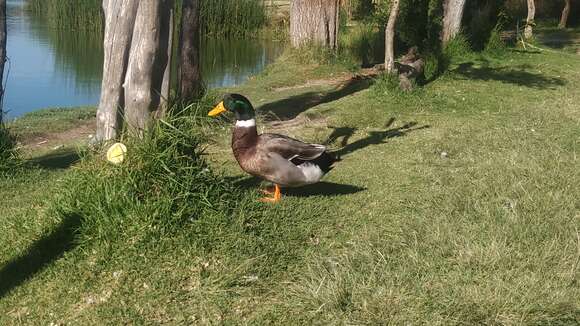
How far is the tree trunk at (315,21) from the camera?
46.2ft

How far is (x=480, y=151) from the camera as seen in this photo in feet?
23.4

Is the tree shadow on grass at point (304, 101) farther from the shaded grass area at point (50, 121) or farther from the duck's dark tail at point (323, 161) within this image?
the duck's dark tail at point (323, 161)

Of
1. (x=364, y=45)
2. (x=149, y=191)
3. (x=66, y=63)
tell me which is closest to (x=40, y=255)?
(x=149, y=191)

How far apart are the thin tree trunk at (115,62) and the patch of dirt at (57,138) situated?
310cm

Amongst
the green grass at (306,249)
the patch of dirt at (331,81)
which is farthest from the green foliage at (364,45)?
the green grass at (306,249)

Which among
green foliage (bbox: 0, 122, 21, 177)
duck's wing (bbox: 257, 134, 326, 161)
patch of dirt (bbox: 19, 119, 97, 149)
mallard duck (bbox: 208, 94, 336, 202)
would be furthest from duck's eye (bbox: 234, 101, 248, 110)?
patch of dirt (bbox: 19, 119, 97, 149)

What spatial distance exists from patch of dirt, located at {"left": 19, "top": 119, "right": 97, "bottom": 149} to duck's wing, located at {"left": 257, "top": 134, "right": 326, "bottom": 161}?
3.40 m

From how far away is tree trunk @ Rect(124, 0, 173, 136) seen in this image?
4.69 meters

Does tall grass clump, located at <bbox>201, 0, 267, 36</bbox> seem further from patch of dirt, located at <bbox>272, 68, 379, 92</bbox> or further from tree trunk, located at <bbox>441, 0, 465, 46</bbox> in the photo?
patch of dirt, located at <bbox>272, 68, 379, 92</bbox>

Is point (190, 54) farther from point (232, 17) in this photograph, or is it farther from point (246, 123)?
point (232, 17)

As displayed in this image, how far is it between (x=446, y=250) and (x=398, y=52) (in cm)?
1251

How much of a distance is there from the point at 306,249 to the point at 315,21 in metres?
10.3

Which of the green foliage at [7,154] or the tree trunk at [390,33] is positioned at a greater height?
the tree trunk at [390,33]

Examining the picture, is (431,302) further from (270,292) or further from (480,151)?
(480,151)
